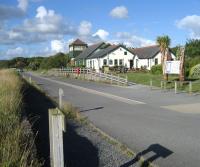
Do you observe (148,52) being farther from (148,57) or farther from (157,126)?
(157,126)

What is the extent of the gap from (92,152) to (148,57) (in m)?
61.2

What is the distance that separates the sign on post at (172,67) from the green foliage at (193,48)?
43611 millimetres

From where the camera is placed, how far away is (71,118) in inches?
512

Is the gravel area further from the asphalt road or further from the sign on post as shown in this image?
the sign on post

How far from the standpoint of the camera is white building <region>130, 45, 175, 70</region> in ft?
222

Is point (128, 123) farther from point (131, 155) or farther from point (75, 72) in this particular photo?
point (75, 72)

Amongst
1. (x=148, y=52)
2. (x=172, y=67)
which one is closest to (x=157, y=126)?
(x=172, y=67)

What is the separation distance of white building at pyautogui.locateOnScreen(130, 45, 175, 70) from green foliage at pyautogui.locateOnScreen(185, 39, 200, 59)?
6601 mm

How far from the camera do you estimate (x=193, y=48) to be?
240ft

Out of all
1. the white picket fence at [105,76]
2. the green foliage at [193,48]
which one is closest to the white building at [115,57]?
the green foliage at [193,48]

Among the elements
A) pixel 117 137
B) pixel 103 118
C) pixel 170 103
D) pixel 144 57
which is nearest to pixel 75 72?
pixel 144 57

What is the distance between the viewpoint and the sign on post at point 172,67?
28122 millimetres

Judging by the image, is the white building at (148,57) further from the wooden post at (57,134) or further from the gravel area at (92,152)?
the wooden post at (57,134)

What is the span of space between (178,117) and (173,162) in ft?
21.1
